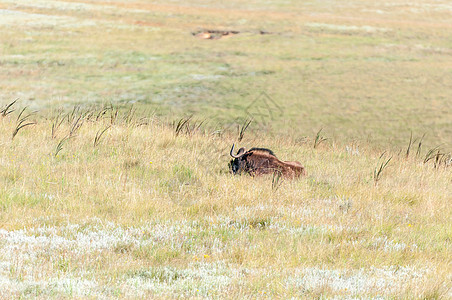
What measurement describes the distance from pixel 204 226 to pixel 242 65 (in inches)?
974

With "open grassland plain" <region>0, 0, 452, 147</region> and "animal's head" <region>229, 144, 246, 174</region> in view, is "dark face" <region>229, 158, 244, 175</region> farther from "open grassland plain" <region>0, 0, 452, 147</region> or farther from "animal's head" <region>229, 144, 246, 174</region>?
"open grassland plain" <region>0, 0, 452, 147</region>

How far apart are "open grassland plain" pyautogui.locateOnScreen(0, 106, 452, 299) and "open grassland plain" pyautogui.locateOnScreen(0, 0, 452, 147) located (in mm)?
6236

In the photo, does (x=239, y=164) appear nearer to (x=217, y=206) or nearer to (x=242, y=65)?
(x=217, y=206)

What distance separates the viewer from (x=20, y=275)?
15.1 ft

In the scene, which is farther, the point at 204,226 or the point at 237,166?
the point at 237,166

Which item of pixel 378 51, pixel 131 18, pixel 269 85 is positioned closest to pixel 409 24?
pixel 378 51

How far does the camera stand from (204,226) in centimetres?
610

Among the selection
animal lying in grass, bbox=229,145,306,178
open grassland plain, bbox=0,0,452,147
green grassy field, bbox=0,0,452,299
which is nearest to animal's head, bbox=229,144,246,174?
animal lying in grass, bbox=229,145,306,178

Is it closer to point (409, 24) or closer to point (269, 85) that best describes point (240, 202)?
point (269, 85)

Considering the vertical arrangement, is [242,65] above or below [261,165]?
below

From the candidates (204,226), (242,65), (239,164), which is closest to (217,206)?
(204,226)

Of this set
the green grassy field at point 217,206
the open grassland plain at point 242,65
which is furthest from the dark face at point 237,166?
the open grassland plain at point 242,65

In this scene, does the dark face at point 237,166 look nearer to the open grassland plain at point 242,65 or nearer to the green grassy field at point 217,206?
the green grassy field at point 217,206

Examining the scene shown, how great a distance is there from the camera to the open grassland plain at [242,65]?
19891mm
